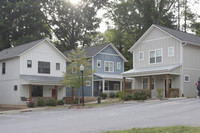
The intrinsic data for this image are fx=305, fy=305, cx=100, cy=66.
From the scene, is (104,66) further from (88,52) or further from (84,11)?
(84,11)

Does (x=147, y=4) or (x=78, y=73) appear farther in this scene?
(x=147, y=4)

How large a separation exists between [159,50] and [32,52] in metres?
15.3

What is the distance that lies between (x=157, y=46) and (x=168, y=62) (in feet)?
8.42

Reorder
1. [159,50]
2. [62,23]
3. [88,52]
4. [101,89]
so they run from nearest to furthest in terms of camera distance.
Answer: [159,50] → [101,89] → [88,52] → [62,23]

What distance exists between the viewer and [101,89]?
43.9 meters

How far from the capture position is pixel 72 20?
61.1 meters

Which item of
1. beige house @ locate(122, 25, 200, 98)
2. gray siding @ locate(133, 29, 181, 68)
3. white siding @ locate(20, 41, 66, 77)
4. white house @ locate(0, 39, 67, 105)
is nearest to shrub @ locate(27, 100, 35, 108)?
white house @ locate(0, 39, 67, 105)

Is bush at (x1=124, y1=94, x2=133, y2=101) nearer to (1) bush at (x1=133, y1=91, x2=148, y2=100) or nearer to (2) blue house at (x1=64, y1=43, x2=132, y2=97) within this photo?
(1) bush at (x1=133, y1=91, x2=148, y2=100)

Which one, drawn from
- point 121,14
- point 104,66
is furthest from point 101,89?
point 121,14

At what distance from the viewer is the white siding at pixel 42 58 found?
120ft

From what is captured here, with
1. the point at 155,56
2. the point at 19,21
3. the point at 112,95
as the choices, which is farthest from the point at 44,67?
the point at 19,21

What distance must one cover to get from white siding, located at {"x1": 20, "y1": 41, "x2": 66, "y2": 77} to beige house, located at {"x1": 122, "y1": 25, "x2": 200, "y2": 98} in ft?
31.7

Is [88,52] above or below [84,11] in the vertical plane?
below

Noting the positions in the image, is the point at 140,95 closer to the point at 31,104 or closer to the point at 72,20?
the point at 31,104
